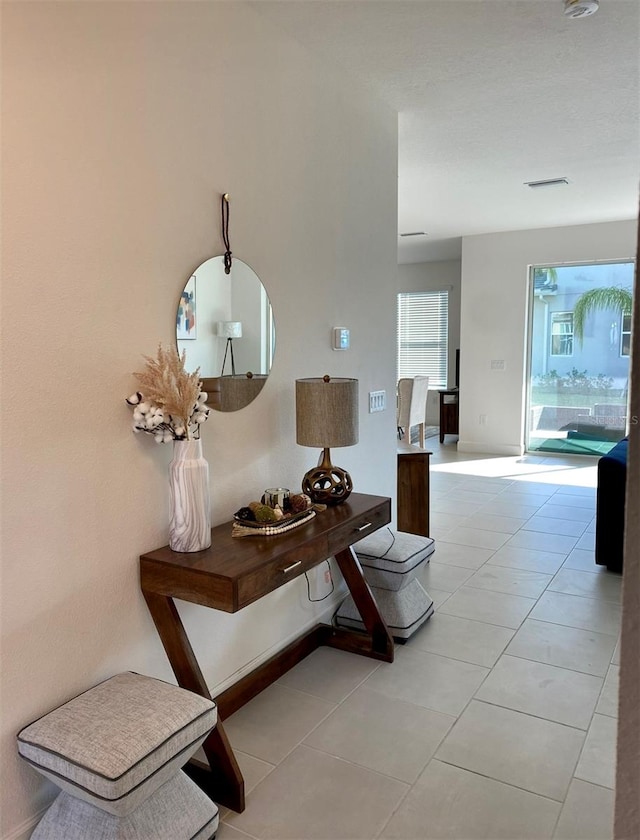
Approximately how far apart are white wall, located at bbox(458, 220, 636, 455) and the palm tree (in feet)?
1.26

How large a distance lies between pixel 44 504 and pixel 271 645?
1339 millimetres

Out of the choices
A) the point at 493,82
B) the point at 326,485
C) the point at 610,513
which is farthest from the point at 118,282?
the point at 610,513

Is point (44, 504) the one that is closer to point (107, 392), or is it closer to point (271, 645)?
point (107, 392)

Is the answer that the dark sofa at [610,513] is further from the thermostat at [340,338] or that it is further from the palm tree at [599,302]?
the palm tree at [599,302]

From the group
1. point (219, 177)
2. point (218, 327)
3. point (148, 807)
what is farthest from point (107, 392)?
point (148, 807)

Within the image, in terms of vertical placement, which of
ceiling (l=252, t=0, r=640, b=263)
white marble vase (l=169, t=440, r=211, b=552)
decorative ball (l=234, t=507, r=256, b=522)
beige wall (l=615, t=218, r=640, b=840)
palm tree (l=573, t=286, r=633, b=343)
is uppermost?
ceiling (l=252, t=0, r=640, b=263)

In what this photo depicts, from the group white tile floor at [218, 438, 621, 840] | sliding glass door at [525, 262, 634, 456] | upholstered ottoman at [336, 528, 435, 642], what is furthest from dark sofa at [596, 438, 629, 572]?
sliding glass door at [525, 262, 634, 456]

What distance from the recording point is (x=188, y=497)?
6.45 feet

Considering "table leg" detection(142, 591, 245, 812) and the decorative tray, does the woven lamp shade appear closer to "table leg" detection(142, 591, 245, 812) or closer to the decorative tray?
the decorative tray

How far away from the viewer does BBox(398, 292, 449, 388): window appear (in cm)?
965

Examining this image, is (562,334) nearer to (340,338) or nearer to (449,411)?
(449,411)

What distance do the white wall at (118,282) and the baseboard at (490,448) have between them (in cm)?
533

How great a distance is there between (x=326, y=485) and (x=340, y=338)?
78cm

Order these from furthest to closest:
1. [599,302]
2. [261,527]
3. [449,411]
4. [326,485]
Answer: [449,411] → [599,302] → [326,485] → [261,527]
